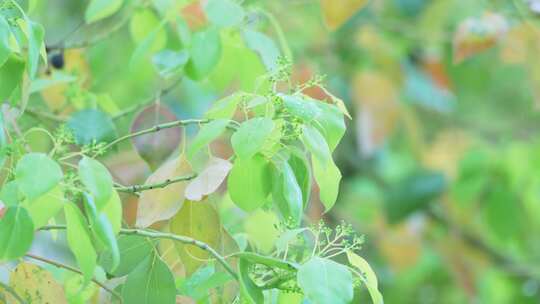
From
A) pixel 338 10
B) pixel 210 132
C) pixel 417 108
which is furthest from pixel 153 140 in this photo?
pixel 417 108

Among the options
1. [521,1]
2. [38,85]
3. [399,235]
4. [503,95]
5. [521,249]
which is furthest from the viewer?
[503,95]

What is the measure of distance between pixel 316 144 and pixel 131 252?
0.19 m

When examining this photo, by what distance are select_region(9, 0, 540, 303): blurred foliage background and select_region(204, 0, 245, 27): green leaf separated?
219 millimetres

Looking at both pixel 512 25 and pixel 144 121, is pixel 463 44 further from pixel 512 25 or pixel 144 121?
pixel 144 121

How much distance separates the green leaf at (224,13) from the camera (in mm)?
1127

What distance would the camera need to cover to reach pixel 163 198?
3.22 ft

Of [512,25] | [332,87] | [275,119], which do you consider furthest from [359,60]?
[275,119]

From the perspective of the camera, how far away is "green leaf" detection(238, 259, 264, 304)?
89 cm

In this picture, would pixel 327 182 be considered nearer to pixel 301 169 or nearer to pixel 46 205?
pixel 301 169

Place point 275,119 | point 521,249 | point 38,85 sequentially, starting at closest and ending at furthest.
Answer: point 275,119 → point 38,85 → point 521,249

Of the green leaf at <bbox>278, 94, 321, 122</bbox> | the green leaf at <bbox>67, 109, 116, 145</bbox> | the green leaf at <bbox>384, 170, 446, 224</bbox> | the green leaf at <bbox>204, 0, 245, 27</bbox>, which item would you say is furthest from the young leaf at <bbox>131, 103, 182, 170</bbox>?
the green leaf at <bbox>384, 170, 446, 224</bbox>

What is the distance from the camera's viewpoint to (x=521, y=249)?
2453 mm

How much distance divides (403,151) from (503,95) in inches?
10.5

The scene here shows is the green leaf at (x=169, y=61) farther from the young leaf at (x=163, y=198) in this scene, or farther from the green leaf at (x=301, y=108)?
the green leaf at (x=301, y=108)
